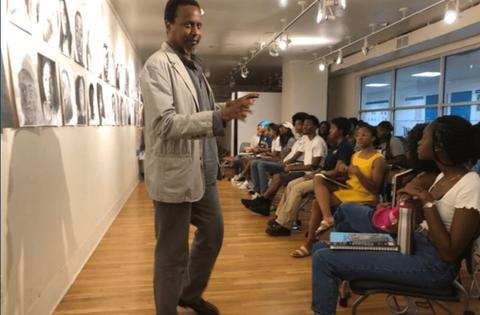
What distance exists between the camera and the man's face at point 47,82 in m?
2.12

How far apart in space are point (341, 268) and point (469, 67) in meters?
5.80

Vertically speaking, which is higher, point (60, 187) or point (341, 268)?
point (60, 187)

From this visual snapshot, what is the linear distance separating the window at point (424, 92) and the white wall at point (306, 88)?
1039mm

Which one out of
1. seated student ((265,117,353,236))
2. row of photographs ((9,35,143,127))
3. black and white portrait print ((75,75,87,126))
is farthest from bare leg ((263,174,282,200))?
black and white portrait print ((75,75,87,126))

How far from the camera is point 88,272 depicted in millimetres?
2928

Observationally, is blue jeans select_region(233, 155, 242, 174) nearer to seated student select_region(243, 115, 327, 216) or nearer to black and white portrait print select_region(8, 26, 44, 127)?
seated student select_region(243, 115, 327, 216)

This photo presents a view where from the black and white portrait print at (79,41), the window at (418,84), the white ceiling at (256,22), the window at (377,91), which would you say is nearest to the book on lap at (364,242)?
the black and white portrait print at (79,41)

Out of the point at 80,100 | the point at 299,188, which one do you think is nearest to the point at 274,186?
the point at 299,188

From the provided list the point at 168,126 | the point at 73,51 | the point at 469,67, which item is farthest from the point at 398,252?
the point at 469,67

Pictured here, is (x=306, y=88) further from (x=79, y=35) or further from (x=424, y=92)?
(x=79, y=35)

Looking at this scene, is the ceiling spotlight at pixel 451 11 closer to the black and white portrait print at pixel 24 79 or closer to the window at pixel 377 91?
the black and white portrait print at pixel 24 79

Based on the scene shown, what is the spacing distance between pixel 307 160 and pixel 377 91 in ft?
17.8

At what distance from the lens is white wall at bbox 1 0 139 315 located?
1.74 metres

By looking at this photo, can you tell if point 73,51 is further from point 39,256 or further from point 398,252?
point 398,252
